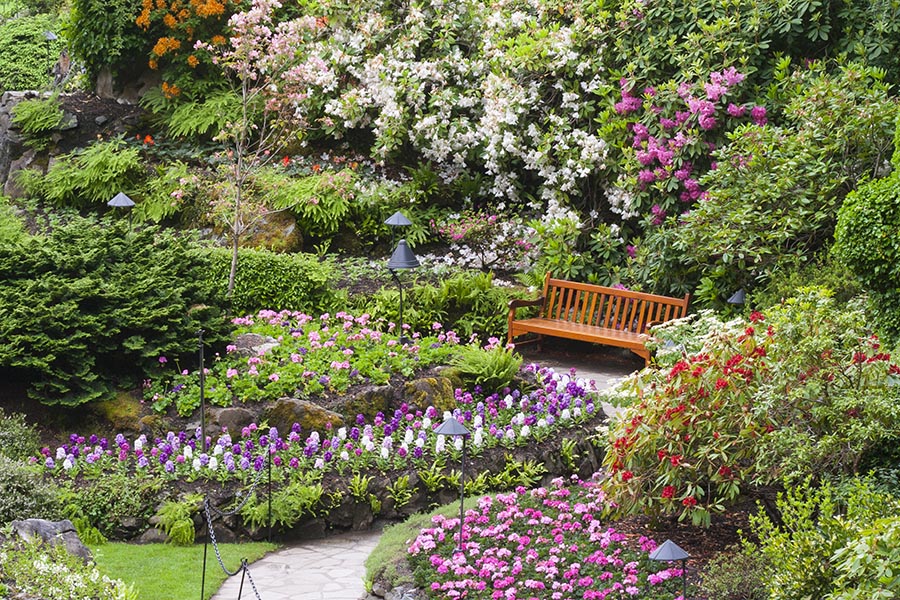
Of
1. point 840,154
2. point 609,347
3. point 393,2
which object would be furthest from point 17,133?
point 840,154

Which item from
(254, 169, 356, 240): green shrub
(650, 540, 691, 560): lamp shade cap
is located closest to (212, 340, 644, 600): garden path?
(650, 540, 691, 560): lamp shade cap

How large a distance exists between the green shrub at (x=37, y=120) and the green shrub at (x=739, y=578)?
12.5m

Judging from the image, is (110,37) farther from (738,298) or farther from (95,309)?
(738,298)

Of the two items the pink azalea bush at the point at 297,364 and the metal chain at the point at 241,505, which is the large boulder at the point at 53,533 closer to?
the metal chain at the point at 241,505

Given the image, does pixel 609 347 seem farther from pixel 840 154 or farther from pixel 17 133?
pixel 17 133

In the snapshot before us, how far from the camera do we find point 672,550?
5.07 metres

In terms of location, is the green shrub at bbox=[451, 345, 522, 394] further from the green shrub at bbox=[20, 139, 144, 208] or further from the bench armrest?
the green shrub at bbox=[20, 139, 144, 208]

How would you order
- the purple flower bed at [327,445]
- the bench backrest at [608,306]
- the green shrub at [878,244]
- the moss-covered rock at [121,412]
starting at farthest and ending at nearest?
1. the bench backrest at [608,306]
2. the moss-covered rock at [121,412]
3. the purple flower bed at [327,445]
4. the green shrub at [878,244]

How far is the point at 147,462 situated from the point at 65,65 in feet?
41.5

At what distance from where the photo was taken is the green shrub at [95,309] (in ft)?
28.2

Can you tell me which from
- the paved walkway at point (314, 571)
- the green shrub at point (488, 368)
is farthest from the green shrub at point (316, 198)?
the paved walkway at point (314, 571)

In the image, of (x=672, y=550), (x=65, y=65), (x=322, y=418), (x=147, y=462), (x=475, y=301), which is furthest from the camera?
(x=65, y=65)

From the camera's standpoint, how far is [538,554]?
662 cm

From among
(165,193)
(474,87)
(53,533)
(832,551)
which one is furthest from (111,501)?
(474,87)
